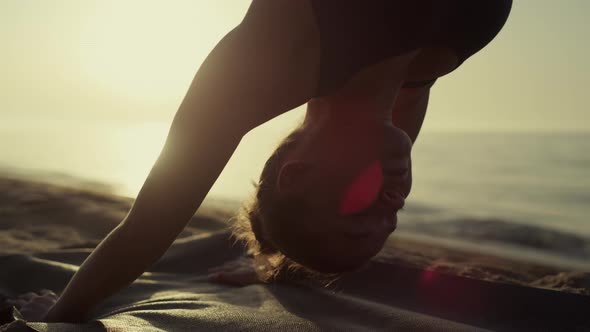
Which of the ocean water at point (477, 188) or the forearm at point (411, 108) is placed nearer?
the forearm at point (411, 108)

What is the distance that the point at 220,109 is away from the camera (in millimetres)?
1328

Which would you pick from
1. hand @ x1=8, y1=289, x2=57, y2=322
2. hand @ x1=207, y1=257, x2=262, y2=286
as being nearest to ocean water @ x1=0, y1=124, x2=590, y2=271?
hand @ x1=207, y1=257, x2=262, y2=286

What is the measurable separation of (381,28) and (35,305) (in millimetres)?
1625

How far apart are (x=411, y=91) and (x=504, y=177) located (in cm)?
1121

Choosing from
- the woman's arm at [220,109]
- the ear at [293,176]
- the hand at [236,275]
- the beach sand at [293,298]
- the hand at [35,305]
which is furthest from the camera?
the hand at [236,275]

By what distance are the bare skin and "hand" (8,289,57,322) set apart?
659mm

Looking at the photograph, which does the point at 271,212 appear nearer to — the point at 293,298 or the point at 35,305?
the point at 293,298

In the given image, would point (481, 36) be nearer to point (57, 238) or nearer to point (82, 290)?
point (82, 290)

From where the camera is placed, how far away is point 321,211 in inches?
55.9

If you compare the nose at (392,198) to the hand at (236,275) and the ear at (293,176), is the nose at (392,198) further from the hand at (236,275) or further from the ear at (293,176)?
the hand at (236,275)

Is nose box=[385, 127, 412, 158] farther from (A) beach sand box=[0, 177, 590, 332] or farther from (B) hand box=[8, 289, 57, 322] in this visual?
(B) hand box=[8, 289, 57, 322]

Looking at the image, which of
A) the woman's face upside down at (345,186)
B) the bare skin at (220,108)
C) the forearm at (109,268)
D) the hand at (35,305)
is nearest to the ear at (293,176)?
the woman's face upside down at (345,186)

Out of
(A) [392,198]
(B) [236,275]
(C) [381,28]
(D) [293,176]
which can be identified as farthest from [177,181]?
(B) [236,275]

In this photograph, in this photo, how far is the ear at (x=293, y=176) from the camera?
1.43 m
